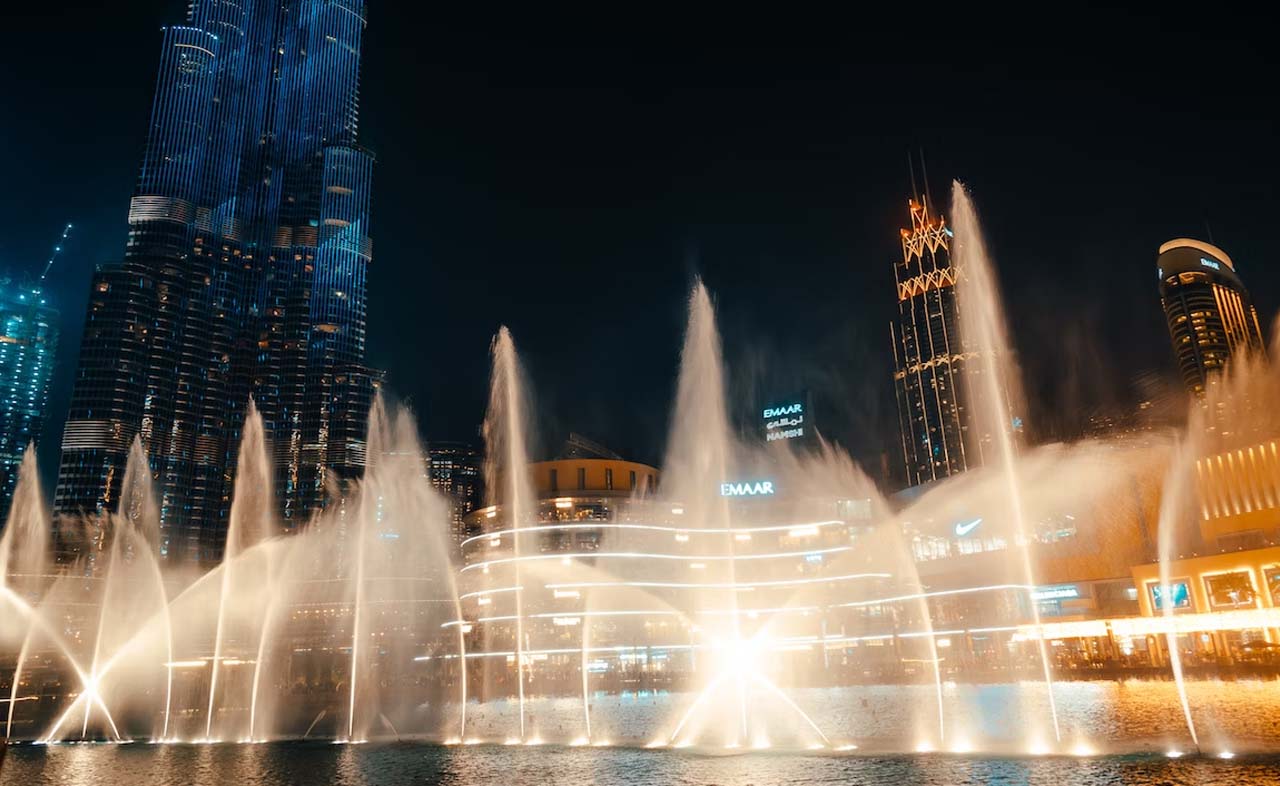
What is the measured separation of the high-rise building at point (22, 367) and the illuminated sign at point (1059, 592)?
17928 cm

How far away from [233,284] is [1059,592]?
514 feet

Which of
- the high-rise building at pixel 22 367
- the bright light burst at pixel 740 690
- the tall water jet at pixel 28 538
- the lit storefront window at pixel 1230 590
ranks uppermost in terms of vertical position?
the high-rise building at pixel 22 367

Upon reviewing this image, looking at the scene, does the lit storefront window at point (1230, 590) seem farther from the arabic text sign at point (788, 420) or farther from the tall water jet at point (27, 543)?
the tall water jet at point (27, 543)

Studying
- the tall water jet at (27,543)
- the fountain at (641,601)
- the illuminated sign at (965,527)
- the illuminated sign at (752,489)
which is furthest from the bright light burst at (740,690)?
the tall water jet at (27,543)

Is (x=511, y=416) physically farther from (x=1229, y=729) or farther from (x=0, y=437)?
(x=0, y=437)

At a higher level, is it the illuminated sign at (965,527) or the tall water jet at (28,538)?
the tall water jet at (28,538)

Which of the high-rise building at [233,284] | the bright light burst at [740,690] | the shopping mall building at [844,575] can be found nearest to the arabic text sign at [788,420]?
the shopping mall building at [844,575]

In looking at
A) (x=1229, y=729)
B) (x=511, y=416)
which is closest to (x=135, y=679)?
(x=511, y=416)

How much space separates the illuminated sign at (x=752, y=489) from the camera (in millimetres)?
113062

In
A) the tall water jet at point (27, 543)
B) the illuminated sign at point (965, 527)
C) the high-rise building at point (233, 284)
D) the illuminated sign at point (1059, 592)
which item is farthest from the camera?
the high-rise building at point (233, 284)

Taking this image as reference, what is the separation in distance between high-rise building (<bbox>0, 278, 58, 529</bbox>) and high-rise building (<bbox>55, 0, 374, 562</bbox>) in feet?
130

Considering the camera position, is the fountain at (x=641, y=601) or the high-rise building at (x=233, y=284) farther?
the high-rise building at (x=233, y=284)

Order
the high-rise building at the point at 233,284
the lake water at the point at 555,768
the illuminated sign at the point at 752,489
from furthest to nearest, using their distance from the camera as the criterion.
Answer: the high-rise building at the point at 233,284 → the illuminated sign at the point at 752,489 → the lake water at the point at 555,768

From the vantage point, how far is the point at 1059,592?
88062 millimetres
